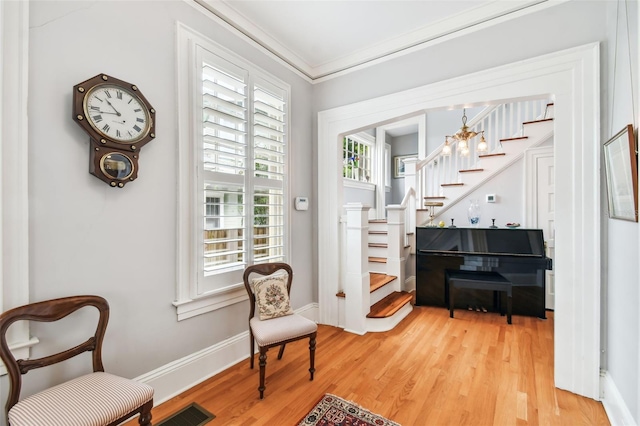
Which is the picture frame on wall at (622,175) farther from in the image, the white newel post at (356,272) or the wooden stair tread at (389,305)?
the wooden stair tread at (389,305)

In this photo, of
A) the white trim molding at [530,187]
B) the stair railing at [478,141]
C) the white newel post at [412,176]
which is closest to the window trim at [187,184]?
the white newel post at [412,176]

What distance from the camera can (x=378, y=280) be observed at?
391 cm

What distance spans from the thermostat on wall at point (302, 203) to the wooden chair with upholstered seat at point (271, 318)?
80 cm

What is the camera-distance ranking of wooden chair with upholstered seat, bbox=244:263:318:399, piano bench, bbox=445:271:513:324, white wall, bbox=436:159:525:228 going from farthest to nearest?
white wall, bbox=436:159:525:228 → piano bench, bbox=445:271:513:324 → wooden chair with upholstered seat, bbox=244:263:318:399

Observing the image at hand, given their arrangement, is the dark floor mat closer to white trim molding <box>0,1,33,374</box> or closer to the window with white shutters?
white trim molding <box>0,1,33,374</box>

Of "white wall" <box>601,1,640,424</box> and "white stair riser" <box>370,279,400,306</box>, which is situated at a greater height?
"white wall" <box>601,1,640,424</box>

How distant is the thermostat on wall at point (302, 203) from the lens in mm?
3132

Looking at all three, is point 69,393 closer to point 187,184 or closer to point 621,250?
point 187,184

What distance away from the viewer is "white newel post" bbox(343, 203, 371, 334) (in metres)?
3.09

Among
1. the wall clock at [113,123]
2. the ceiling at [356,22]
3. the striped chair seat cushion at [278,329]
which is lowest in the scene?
the striped chair seat cushion at [278,329]

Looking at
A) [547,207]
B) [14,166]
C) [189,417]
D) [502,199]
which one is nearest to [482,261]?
[502,199]

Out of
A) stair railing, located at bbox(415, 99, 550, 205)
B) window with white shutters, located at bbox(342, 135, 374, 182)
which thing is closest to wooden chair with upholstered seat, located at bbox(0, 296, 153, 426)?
stair railing, located at bbox(415, 99, 550, 205)

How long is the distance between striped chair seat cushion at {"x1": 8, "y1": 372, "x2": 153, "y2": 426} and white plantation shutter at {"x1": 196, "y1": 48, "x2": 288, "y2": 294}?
0.82 meters

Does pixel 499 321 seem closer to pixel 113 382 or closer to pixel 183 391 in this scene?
pixel 183 391
